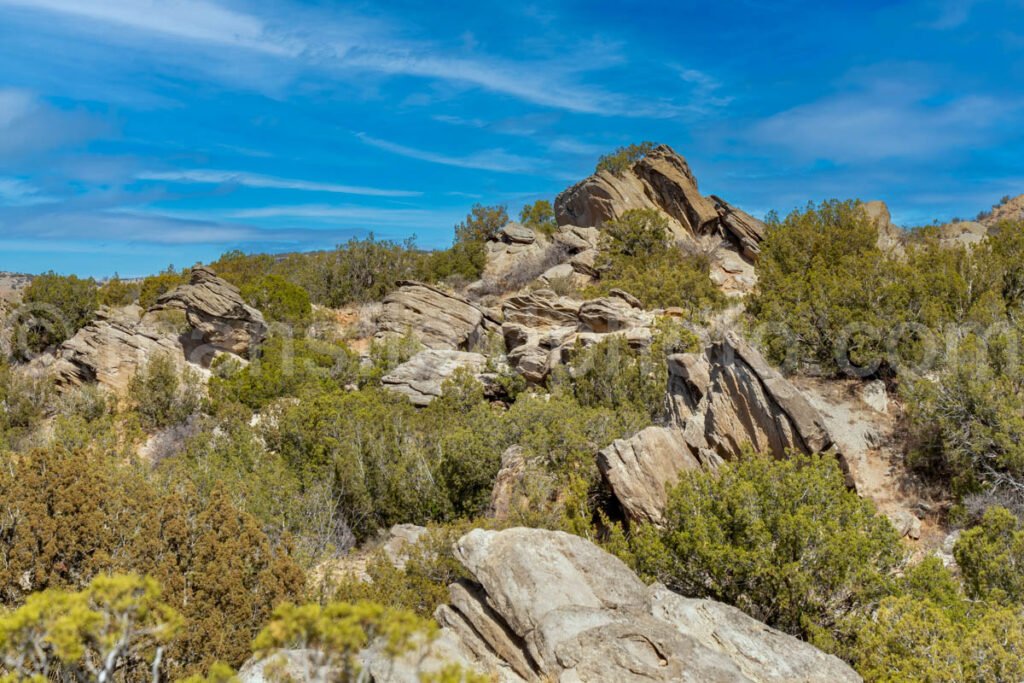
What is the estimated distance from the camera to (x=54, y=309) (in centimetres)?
2019

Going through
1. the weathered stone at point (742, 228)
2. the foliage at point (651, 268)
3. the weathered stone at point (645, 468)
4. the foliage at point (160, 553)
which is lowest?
the foliage at point (160, 553)

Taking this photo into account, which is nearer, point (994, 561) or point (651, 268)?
point (994, 561)

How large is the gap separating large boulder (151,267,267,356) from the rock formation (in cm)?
1834

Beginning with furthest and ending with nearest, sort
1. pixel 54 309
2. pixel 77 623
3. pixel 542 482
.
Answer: pixel 54 309
pixel 542 482
pixel 77 623

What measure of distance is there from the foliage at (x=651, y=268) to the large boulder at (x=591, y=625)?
43.7 ft

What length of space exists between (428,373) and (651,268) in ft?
36.6

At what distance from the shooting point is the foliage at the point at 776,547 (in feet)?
18.5

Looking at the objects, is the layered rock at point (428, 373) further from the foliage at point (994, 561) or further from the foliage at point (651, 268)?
the foliage at point (994, 561)

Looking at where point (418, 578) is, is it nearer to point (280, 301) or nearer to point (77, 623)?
point (77, 623)

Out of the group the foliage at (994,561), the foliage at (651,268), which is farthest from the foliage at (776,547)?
the foliage at (651,268)

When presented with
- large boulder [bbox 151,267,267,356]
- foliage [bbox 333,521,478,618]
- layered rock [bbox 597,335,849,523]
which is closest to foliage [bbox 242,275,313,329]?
large boulder [bbox 151,267,267,356]

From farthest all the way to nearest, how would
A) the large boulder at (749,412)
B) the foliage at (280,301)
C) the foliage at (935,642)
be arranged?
the foliage at (280,301)
the large boulder at (749,412)
the foliage at (935,642)

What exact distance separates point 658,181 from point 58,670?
33012mm

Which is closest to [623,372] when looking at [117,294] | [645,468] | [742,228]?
[645,468]
